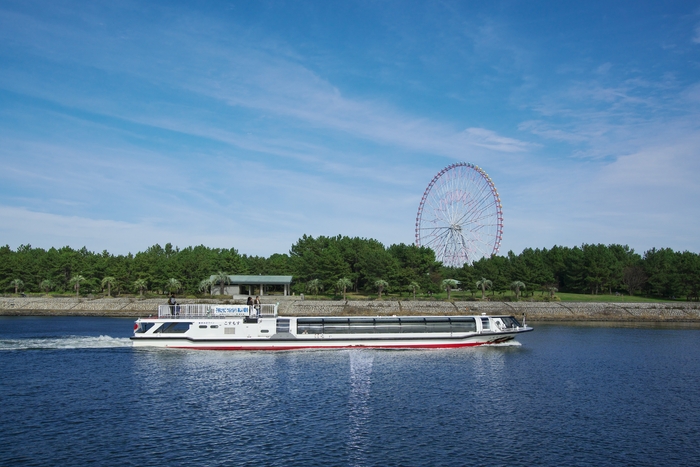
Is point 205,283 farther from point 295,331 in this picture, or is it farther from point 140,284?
point 295,331

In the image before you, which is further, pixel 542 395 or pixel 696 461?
pixel 542 395

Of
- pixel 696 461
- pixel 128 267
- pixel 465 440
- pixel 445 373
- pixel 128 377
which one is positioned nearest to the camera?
pixel 696 461

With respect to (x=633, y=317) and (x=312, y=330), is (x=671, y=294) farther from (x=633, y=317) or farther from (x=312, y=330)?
(x=312, y=330)

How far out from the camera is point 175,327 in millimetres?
58656

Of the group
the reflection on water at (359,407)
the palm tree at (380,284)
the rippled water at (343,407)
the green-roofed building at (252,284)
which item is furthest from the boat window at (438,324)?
the green-roofed building at (252,284)

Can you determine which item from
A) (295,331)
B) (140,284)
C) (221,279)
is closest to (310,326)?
(295,331)

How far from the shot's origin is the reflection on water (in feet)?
85.7

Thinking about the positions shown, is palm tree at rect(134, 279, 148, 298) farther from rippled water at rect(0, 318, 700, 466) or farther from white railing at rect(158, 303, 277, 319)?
rippled water at rect(0, 318, 700, 466)

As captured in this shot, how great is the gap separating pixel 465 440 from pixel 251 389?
16.3 metres

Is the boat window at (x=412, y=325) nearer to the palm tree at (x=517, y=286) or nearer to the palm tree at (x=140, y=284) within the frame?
the palm tree at (x=517, y=286)

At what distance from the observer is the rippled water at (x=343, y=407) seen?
25.9 metres

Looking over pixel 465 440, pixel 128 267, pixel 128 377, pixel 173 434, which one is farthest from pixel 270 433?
pixel 128 267

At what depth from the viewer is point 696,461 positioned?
25359 millimetres

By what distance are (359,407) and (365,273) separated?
297ft
